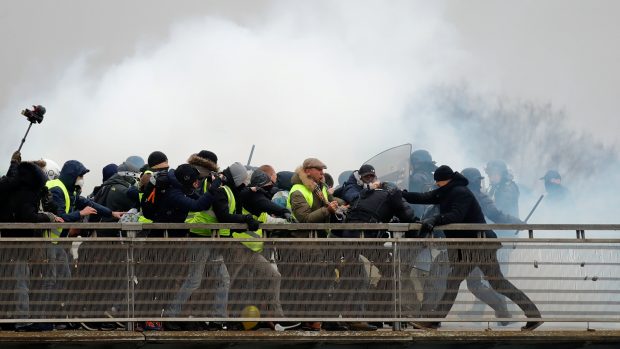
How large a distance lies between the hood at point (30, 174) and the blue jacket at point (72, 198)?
1.06 metres

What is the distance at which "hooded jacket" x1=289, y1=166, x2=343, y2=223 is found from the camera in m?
19.0

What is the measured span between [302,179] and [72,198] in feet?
8.81

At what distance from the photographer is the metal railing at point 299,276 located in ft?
58.5

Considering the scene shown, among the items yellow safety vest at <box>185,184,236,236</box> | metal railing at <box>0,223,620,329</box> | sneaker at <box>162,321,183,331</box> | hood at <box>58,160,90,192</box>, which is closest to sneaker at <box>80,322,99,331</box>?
metal railing at <box>0,223,620,329</box>

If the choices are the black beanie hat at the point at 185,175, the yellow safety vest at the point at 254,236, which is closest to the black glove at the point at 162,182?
the black beanie hat at the point at 185,175

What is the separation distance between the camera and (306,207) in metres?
19.0

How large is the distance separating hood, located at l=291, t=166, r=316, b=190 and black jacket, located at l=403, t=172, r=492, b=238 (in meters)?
1.43

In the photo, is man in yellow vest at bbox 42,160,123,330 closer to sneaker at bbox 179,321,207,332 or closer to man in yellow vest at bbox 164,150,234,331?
man in yellow vest at bbox 164,150,234,331

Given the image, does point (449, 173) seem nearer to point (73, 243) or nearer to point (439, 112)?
point (73, 243)

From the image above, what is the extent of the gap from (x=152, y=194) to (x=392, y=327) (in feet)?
→ 9.63

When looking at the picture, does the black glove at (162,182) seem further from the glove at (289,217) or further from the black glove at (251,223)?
the glove at (289,217)

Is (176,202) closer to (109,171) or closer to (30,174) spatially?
(30,174)

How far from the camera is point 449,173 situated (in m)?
19.5

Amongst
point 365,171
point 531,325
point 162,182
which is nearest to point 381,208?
point 365,171
